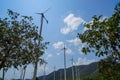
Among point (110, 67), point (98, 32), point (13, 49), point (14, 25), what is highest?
point (14, 25)

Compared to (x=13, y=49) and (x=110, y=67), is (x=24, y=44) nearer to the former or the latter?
(x=13, y=49)

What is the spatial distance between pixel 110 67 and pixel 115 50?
148 centimetres

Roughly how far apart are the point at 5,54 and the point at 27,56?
356 centimetres

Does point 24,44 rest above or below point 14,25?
below

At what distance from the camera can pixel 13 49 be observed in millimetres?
34969

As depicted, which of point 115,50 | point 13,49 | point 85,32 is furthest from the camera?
point 13,49

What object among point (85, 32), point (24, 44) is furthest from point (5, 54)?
point (85, 32)

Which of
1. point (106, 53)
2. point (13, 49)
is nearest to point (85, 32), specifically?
point (106, 53)

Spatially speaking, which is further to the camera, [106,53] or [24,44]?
[24,44]

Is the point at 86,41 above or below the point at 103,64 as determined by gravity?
above

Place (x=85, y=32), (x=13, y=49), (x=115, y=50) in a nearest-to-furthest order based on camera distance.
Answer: (x=115, y=50)
(x=85, y=32)
(x=13, y=49)

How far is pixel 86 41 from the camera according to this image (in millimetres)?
20281

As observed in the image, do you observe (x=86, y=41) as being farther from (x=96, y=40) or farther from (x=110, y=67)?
(x=110, y=67)

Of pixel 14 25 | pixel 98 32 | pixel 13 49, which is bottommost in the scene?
pixel 98 32
